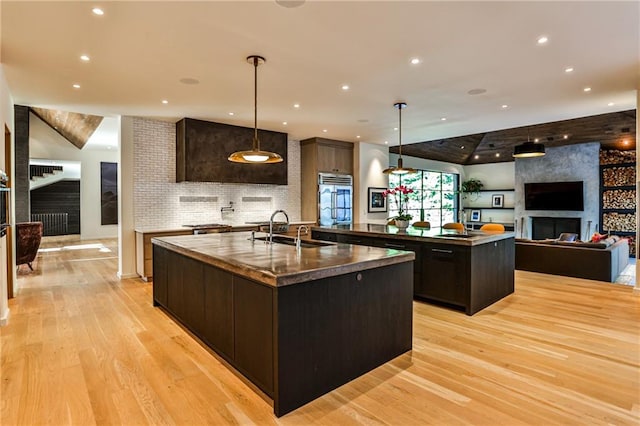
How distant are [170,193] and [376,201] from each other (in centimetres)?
505

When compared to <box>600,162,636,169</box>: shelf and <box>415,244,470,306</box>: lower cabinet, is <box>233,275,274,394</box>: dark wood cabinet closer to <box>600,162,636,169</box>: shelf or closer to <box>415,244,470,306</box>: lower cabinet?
<box>415,244,470,306</box>: lower cabinet

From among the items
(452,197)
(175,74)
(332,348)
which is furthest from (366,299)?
(452,197)

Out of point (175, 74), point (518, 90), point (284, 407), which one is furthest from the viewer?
point (518, 90)

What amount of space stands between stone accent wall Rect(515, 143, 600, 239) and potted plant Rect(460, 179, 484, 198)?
193 centimetres

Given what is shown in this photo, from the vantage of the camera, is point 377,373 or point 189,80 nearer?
point 377,373

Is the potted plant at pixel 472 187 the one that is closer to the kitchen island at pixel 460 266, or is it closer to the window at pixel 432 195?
the window at pixel 432 195

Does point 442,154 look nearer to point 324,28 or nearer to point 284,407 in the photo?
point 324,28

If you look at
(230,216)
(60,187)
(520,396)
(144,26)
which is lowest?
(520,396)

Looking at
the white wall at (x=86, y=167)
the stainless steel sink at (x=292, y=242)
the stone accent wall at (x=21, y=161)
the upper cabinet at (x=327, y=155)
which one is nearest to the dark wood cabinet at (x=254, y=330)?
the stainless steel sink at (x=292, y=242)

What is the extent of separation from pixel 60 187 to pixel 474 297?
1299 centimetres

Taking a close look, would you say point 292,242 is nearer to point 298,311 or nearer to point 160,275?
point 298,311

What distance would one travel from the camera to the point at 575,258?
5922 mm

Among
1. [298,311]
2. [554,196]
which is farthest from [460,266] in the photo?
[554,196]

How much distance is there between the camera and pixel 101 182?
1196 cm
